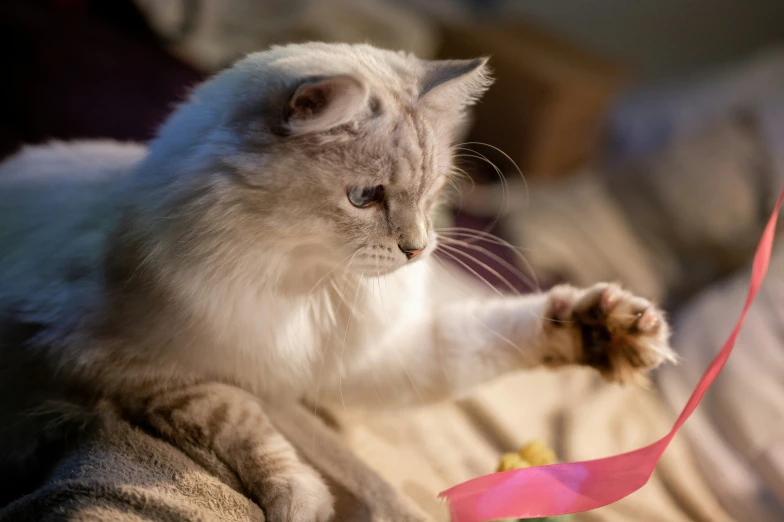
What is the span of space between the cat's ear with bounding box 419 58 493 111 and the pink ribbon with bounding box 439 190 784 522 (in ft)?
1.52

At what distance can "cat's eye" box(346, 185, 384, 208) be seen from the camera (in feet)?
2.95

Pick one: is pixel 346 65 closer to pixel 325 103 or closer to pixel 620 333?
pixel 325 103

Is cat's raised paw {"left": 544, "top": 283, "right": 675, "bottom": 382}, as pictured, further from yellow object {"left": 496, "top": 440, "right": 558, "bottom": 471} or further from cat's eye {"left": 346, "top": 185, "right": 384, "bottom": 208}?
cat's eye {"left": 346, "top": 185, "right": 384, "bottom": 208}

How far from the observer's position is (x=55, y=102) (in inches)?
69.9

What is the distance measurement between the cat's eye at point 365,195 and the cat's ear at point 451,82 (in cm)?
15

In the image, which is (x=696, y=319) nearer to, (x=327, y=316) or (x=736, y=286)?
(x=736, y=286)

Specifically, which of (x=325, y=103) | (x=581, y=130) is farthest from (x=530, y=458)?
(x=581, y=130)

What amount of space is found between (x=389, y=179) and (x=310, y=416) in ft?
1.53

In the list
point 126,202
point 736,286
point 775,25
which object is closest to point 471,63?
point 126,202

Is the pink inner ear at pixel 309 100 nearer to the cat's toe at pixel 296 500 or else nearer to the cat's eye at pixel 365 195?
the cat's eye at pixel 365 195

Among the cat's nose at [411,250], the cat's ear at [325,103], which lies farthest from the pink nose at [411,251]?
the cat's ear at [325,103]

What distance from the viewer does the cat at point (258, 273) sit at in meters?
0.87

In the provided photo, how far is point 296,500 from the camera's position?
2.96ft

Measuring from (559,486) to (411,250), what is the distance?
37 centimetres
